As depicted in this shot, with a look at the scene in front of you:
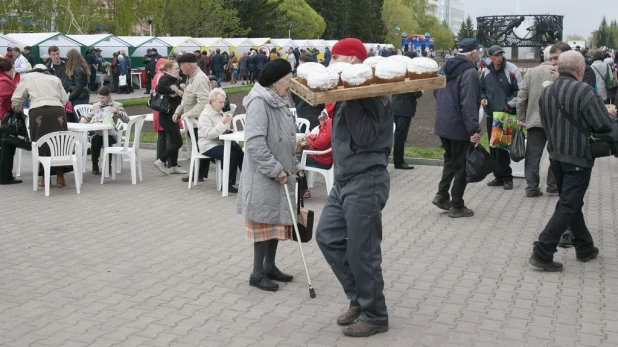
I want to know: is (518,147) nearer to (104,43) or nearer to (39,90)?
(39,90)

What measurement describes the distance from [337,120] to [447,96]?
4.19 meters

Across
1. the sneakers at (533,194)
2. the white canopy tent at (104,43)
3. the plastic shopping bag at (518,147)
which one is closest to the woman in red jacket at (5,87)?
the plastic shopping bag at (518,147)

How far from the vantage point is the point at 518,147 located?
10.7 m

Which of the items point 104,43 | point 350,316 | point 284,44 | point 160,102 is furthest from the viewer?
point 284,44

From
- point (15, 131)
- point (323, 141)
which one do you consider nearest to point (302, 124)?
point (323, 141)

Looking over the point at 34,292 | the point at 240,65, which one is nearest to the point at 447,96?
the point at 34,292

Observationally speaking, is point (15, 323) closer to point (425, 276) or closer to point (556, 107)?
point (425, 276)

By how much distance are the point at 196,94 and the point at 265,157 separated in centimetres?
589

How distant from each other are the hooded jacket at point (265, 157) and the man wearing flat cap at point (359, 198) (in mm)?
803

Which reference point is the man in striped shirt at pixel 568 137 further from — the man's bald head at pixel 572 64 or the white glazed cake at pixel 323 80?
the white glazed cake at pixel 323 80

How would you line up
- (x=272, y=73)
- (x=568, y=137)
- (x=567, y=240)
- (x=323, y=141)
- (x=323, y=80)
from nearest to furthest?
(x=323, y=80) < (x=272, y=73) < (x=568, y=137) < (x=567, y=240) < (x=323, y=141)

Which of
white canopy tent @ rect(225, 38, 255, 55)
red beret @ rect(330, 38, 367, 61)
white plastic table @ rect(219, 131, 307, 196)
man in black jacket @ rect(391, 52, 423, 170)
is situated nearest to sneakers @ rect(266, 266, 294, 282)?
red beret @ rect(330, 38, 367, 61)

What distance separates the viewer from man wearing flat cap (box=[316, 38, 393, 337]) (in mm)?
5352

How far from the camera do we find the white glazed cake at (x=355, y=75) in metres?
5.21
